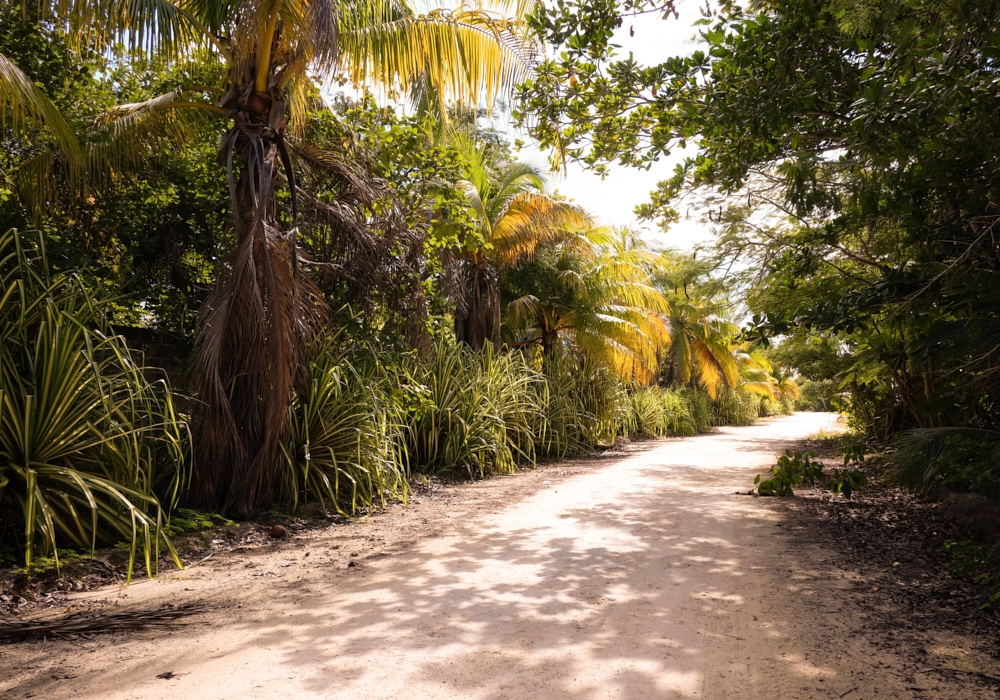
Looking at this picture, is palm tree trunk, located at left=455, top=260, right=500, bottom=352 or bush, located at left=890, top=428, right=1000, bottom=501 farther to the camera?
palm tree trunk, located at left=455, top=260, right=500, bottom=352

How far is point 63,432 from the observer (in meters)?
4.26

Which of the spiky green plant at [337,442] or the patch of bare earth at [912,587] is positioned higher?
the spiky green plant at [337,442]

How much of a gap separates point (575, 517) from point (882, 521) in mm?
2981

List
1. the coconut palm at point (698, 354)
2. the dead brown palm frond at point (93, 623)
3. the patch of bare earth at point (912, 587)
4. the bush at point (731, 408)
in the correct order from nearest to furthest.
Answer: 1. the patch of bare earth at point (912, 587)
2. the dead brown palm frond at point (93, 623)
3. the coconut palm at point (698, 354)
4. the bush at point (731, 408)

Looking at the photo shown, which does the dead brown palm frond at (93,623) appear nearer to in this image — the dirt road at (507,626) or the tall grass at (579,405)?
the dirt road at (507,626)

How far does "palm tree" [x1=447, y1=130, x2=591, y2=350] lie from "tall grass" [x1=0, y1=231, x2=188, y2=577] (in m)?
7.10

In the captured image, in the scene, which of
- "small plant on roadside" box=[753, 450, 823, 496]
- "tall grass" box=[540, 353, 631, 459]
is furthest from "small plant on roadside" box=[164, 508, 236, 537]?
"tall grass" box=[540, 353, 631, 459]

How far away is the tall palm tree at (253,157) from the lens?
5.66 metres

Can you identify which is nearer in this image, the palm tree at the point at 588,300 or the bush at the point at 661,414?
the palm tree at the point at 588,300

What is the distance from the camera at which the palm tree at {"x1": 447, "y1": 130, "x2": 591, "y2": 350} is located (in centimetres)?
Result: 1205

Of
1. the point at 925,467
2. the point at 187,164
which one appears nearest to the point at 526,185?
the point at 187,164

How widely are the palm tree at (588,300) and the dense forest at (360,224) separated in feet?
15.4

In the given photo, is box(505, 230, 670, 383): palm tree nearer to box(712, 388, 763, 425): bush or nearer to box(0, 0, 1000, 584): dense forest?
box(0, 0, 1000, 584): dense forest

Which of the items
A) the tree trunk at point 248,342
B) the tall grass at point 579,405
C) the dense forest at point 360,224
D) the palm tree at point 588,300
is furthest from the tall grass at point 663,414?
the tree trunk at point 248,342
